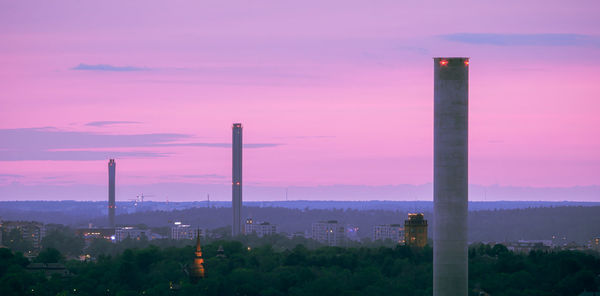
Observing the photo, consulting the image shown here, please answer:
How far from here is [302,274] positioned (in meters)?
148

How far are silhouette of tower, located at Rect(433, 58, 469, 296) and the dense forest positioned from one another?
37632mm

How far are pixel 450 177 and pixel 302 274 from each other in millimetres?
65188

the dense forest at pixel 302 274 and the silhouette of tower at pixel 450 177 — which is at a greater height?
the silhouette of tower at pixel 450 177

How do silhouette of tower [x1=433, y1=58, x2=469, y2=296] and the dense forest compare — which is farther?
the dense forest

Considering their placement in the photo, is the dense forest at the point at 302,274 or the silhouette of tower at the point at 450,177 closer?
the silhouette of tower at the point at 450,177

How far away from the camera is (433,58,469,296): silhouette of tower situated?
84.6 meters

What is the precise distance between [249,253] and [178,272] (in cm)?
2749

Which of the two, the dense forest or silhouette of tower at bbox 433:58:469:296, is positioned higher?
silhouette of tower at bbox 433:58:469:296

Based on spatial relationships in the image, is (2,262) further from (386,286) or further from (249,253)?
(386,286)

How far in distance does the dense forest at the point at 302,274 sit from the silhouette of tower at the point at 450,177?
37.6 metres

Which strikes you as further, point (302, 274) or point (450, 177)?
point (302, 274)

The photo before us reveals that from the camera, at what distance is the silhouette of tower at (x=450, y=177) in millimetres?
84600

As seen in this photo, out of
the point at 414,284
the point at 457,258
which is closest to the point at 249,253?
the point at 414,284

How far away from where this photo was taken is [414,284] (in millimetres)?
140625
